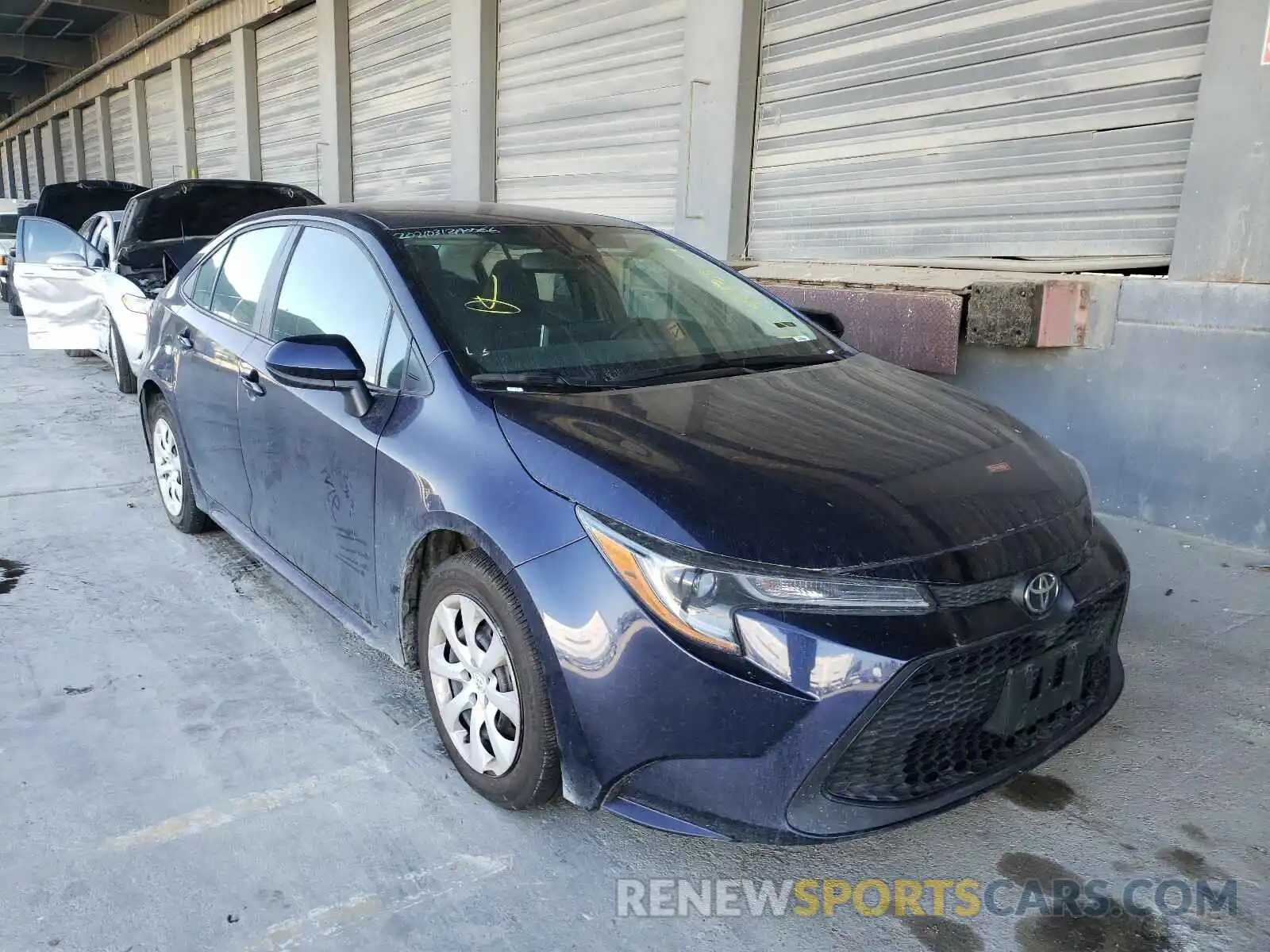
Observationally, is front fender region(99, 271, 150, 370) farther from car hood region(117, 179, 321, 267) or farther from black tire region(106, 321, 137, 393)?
car hood region(117, 179, 321, 267)

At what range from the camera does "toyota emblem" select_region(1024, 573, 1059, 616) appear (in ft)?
7.25

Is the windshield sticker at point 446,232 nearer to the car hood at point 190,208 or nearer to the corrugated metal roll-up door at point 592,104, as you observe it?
the corrugated metal roll-up door at point 592,104

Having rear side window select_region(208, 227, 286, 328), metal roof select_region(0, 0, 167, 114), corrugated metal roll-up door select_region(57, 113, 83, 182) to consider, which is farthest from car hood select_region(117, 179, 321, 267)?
corrugated metal roll-up door select_region(57, 113, 83, 182)

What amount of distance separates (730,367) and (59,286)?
303 inches

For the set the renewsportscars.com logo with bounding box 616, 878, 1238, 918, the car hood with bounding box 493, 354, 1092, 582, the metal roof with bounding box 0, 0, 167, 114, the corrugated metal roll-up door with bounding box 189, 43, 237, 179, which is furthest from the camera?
the metal roof with bounding box 0, 0, 167, 114

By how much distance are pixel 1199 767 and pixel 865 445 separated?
146cm

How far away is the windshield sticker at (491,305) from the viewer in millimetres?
3001

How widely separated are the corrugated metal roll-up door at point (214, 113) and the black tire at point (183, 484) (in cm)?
1413

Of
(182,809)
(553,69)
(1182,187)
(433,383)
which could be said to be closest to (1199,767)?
(433,383)

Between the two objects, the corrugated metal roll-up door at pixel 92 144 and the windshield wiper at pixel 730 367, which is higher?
the corrugated metal roll-up door at pixel 92 144

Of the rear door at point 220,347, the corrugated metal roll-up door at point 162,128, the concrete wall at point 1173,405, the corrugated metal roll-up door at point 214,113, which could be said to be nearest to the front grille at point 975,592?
the rear door at point 220,347

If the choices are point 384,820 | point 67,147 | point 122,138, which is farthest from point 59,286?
point 67,147

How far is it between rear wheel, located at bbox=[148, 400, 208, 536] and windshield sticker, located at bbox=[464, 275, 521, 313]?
7.00 ft

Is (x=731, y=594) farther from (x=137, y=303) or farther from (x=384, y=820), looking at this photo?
(x=137, y=303)
